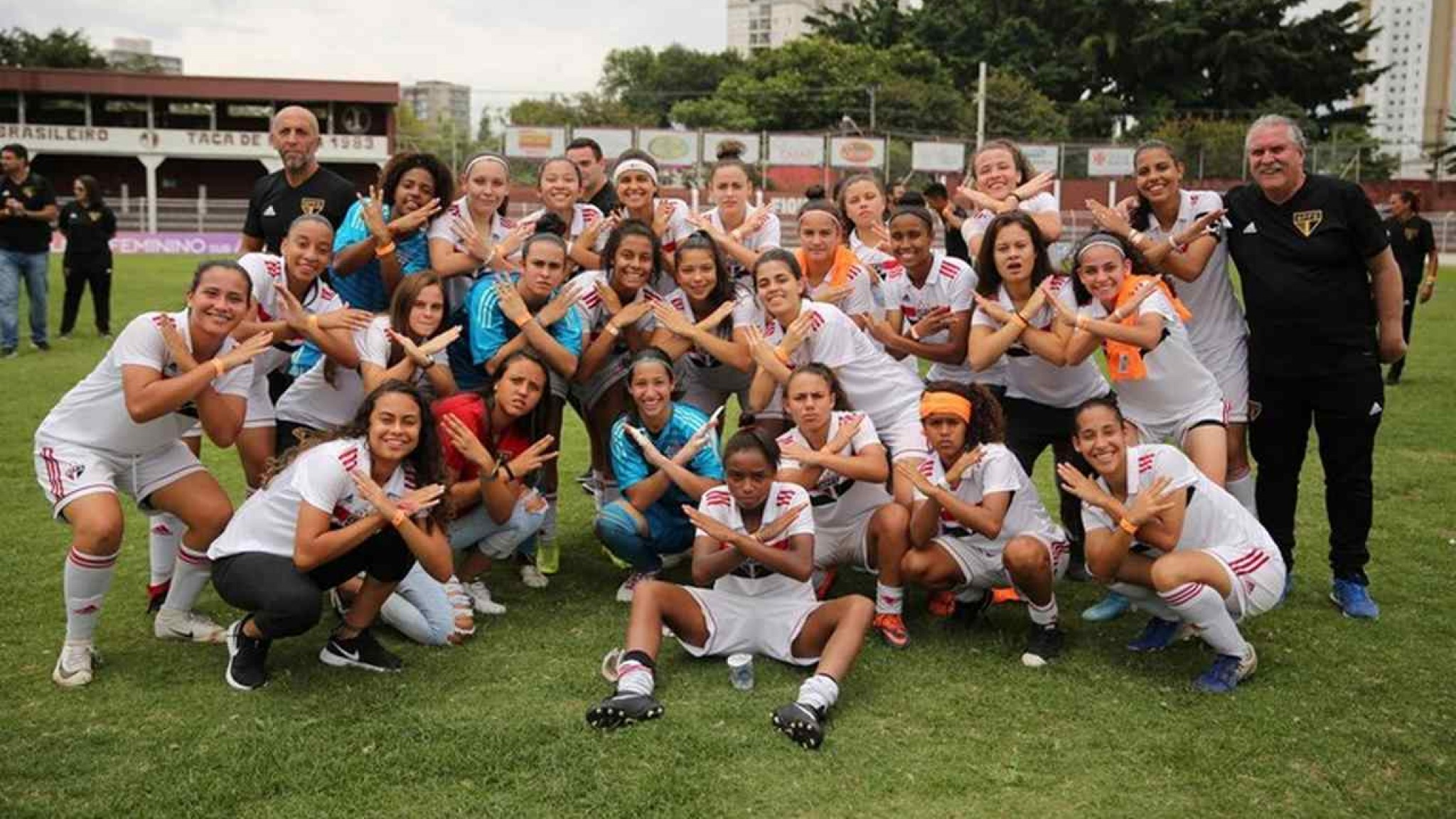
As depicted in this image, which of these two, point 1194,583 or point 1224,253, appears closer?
point 1194,583

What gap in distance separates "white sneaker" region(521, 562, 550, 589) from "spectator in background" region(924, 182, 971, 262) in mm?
2907

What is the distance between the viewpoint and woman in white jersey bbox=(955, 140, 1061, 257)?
6.11 m

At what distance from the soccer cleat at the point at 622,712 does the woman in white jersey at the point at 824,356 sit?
168cm

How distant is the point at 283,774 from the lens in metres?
3.64

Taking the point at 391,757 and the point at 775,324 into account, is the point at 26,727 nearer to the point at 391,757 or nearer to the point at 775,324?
the point at 391,757

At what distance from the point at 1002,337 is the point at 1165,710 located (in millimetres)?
1763

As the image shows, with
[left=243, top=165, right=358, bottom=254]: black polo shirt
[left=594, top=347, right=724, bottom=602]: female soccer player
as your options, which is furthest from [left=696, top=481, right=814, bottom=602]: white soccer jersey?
[left=243, top=165, right=358, bottom=254]: black polo shirt

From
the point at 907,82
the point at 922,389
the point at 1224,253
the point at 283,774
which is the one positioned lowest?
the point at 283,774

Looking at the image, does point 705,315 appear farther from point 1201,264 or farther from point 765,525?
point 1201,264

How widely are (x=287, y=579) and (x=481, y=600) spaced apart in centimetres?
122

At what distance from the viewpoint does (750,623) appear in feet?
15.3

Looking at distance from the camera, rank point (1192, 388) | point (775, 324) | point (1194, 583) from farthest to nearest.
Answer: point (775, 324) → point (1192, 388) → point (1194, 583)

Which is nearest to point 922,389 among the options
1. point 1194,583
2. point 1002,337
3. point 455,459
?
point 1002,337

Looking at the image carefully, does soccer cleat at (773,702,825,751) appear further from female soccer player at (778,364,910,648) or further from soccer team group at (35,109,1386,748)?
female soccer player at (778,364,910,648)
